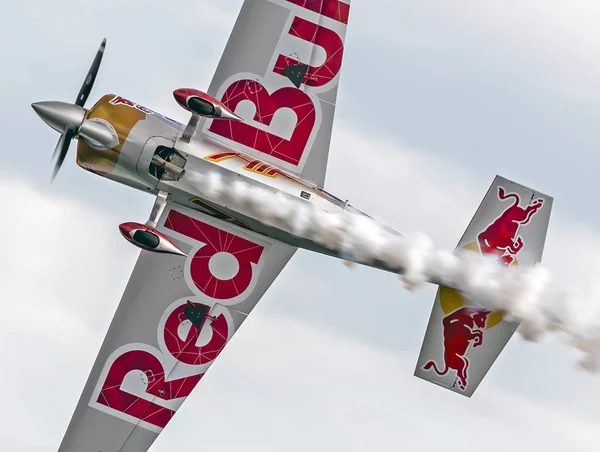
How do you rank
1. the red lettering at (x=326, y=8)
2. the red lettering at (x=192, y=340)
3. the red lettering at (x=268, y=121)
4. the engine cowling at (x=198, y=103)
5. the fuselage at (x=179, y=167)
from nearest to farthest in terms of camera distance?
the engine cowling at (x=198, y=103)
the fuselage at (x=179, y=167)
the red lettering at (x=268, y=121)
the red lettering at (x=192, y=340)
the red lettering at (x=326, y=8)

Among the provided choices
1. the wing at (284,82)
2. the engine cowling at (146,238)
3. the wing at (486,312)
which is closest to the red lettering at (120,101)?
the wing at (284,82)

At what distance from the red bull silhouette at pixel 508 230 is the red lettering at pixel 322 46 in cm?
380

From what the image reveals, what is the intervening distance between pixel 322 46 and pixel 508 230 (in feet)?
15.7

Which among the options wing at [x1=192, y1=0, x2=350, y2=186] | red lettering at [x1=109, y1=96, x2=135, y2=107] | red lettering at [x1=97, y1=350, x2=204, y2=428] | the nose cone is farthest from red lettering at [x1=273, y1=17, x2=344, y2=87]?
red lettering at [x1=97, y1=350, x2=204, y2=428]

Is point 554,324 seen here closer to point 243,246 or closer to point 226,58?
point 243,246

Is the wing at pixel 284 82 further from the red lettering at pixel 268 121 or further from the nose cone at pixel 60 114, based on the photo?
the nose cone at pixel 60 114

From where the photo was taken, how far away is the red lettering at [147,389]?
18781mm

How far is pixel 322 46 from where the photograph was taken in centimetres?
1920

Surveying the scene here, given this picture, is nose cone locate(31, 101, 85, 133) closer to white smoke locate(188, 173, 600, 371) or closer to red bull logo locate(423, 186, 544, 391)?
white smoke locate(188, 173, 600, 371)

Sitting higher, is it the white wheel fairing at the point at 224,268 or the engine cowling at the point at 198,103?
the engine cowling at the point at 198,103

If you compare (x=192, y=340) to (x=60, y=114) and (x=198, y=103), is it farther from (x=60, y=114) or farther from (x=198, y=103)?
(x=60, y=114)

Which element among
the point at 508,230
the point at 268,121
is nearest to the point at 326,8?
the point at 268,121

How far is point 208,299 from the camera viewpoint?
18891 mm

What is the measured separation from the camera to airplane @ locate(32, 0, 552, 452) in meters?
18.0
